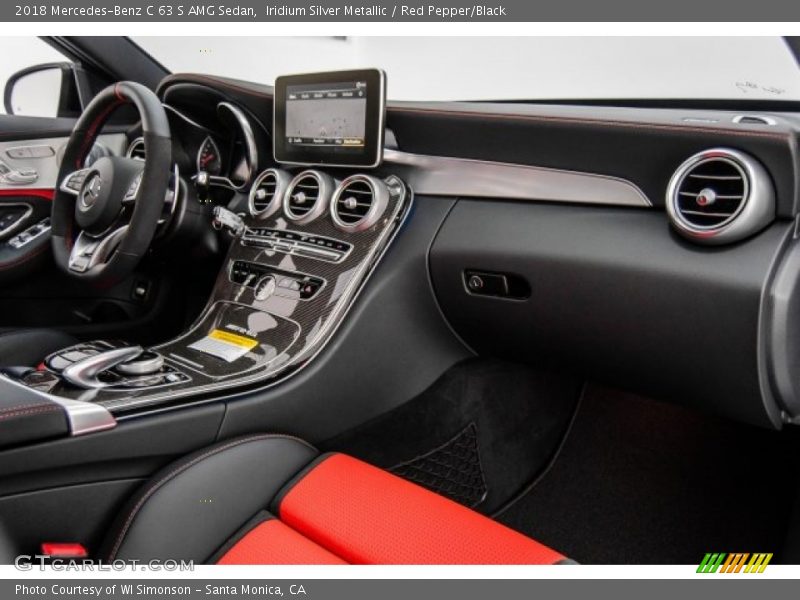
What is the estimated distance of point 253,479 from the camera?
1004 mm

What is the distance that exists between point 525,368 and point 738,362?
1.93 ft

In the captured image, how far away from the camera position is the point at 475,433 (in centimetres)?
139

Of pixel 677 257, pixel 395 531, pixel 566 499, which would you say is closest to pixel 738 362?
pixel 677 257

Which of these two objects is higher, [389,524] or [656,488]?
[389,524]

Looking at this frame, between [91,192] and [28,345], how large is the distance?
12.8 inches

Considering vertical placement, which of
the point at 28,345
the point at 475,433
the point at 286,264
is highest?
the point at 286,264

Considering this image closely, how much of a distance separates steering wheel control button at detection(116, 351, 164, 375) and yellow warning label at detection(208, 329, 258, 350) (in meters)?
0.16


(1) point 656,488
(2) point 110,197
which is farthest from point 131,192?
(1) point 656,488

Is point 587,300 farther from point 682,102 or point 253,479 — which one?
point 682,102

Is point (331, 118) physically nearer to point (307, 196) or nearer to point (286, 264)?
point (307, 196)

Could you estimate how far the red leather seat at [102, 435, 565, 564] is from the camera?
86 centimetres

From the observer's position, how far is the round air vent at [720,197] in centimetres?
88

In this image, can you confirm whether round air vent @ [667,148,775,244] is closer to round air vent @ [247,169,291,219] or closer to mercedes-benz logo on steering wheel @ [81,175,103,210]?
round air vent @ [247,169,291,219]

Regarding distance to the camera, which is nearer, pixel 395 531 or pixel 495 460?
pixel 395 531
